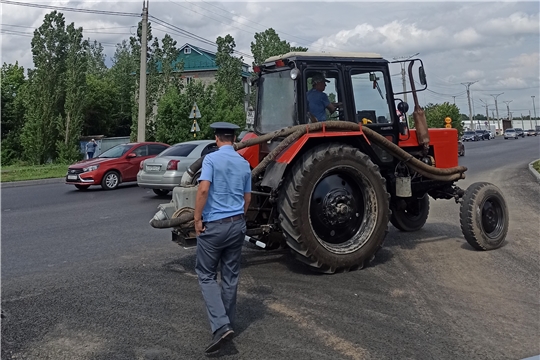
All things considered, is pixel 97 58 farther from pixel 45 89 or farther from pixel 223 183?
pixel 223 183

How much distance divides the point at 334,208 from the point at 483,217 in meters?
2.60

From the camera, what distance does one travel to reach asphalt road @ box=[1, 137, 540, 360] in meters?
4.53

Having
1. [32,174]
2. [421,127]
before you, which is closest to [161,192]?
[421,127]

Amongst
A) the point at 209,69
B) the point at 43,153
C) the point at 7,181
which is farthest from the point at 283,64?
the point at 209,69

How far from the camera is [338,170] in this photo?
669 cm

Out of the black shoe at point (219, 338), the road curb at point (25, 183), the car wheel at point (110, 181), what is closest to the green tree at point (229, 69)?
the road curb at point (25, 183)

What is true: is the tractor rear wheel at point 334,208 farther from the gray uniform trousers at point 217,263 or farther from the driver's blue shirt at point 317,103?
the gray uniform trousers at point 217,263

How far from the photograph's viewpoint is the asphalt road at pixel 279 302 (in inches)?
178

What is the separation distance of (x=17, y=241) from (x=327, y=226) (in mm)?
5528

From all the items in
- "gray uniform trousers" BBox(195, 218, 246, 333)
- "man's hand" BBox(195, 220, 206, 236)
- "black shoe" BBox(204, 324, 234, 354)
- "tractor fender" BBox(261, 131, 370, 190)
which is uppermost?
"tractor fender" BBox(261, 131, 370, 190)

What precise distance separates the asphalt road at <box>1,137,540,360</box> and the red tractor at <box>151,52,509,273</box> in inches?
17.8

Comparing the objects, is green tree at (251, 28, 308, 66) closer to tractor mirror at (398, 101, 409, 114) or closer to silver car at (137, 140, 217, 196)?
silver car at (137, 140, 217, 196)

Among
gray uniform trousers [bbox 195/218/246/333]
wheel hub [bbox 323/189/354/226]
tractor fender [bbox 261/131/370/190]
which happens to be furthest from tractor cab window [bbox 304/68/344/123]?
gray uniform trousers [bbox 195/218/246/333]

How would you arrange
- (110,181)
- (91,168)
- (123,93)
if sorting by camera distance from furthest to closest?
(123,93), (110,181), (91,168)
